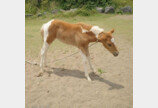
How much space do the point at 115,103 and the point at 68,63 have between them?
285 cm

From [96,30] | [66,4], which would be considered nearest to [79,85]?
[96,30]

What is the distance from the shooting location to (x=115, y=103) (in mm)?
3861

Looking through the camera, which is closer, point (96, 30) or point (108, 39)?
point (108, 39)

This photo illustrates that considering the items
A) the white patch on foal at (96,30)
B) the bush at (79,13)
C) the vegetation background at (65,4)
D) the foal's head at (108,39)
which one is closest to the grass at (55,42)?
the bush at (79,13)

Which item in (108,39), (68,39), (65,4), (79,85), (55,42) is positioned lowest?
(79,85)

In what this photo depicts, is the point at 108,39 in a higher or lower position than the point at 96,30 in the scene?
lower

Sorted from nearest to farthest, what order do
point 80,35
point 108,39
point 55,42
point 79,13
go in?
point 108,39, point 80,35, point 55,42, point 79,13

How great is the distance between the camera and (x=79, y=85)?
4676mm

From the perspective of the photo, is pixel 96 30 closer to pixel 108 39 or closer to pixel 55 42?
pixel 108 39

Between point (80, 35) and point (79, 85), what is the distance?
1.52m

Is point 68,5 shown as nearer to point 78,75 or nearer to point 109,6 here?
point 109,6

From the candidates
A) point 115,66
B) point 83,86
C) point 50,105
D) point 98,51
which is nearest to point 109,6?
point 98,51

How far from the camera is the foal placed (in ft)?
14.9

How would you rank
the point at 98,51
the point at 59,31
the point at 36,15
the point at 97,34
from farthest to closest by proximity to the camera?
1. the point at 36,15
2. the point at 98,51
3. the point at 59,31
4. the point at 97,34
